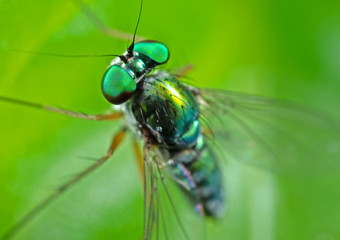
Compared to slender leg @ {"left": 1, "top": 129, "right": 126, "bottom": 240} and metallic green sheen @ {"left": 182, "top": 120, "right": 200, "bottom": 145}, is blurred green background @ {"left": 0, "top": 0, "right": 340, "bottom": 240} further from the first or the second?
metallic green sheen @ {"left": 182, "top": 120, "right": 200, "bottom": 145}

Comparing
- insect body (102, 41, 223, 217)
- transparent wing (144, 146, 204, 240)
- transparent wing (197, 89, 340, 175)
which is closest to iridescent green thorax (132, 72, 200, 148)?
insect body (102, 41, 223, 217)

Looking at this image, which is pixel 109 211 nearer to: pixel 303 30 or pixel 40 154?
pixel 40 154

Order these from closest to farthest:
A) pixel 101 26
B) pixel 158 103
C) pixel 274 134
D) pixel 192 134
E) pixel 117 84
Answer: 1. pixel 117 84
2. pixel 158 103
3. pixel 192 134
4. pixel 101 26
5. pixel 274 134

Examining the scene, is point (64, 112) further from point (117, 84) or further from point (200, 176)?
point (200, 176)

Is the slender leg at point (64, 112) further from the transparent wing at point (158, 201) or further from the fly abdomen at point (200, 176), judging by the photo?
the fly abdomen at point (200, 176)

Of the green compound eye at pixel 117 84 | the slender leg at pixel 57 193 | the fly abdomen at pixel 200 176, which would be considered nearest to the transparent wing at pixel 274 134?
the fly abdomen at pixel 200 176

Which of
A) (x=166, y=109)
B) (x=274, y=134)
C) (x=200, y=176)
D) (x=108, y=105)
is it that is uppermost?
(x=108, y=105)

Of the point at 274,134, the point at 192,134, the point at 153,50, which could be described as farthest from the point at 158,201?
the point at 274,134
